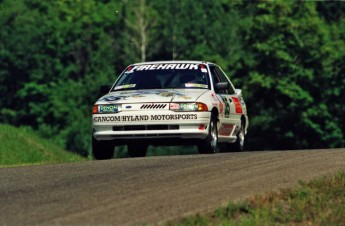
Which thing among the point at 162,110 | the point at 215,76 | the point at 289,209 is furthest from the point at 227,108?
the point at 289,209

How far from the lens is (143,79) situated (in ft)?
64.6

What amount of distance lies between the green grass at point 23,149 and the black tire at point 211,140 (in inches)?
354

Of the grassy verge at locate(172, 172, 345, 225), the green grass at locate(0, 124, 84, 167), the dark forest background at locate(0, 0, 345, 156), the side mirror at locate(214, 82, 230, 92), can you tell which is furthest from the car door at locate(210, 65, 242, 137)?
the dark forest background at locate(0, 0, 345, 156)

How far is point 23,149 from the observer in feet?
96.0

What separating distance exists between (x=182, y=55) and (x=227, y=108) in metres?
62.4

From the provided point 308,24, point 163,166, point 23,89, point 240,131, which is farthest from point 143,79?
point 23,89

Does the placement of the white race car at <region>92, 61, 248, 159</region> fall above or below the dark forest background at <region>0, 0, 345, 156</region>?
above

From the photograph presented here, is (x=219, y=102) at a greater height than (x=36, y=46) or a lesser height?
greater

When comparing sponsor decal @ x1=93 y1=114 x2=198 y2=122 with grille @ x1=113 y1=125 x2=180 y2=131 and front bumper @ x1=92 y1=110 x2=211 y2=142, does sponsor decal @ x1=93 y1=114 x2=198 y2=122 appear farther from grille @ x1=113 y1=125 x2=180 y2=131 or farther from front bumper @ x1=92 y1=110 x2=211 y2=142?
grille @ x1=113 y1=125 x2=180 y2=131

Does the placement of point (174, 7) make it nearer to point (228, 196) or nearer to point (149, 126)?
point (149, 126)

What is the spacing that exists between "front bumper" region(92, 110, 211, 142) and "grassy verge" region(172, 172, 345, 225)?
563 cm

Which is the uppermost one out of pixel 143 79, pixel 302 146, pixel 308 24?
pixel 143 79

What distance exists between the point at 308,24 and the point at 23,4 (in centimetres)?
2615

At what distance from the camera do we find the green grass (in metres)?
28.6
